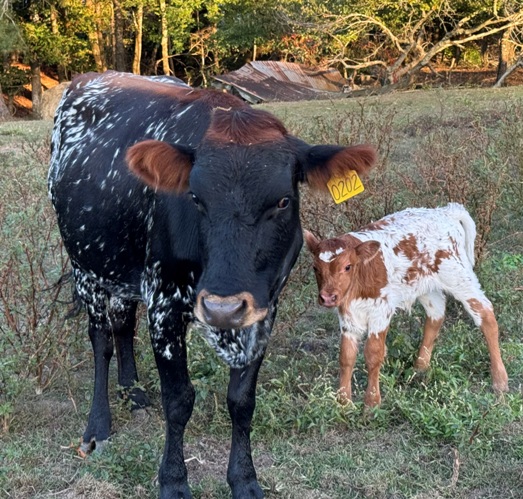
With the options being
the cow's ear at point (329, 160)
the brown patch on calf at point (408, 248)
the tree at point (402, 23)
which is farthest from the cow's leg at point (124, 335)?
the tree at point (402, 23)

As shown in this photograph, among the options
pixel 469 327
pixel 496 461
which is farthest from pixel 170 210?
pixel 469 327

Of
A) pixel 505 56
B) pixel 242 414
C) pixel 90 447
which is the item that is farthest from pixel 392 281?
pixel 505 56

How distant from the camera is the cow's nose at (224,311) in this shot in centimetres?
270

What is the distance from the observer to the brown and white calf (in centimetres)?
405

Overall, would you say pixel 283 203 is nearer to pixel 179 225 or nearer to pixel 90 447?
pixel 179 225

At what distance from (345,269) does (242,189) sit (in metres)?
1.31

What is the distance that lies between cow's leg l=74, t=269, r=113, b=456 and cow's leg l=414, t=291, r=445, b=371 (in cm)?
185

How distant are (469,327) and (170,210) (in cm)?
253

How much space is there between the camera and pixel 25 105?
28672 millimetres

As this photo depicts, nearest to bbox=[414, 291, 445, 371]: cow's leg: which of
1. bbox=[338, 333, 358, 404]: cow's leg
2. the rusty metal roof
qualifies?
bbox=[338, 333, 358, 404]: cow's leg

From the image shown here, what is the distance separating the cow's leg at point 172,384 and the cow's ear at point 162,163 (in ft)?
1.90

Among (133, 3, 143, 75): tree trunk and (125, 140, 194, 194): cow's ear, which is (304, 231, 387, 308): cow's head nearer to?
(125, 140, 194, 194): cow's ear

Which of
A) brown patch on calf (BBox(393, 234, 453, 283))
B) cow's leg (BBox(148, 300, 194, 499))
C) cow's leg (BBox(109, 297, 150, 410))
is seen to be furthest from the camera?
cow's leg (BBox(109, 297, 150, 410))

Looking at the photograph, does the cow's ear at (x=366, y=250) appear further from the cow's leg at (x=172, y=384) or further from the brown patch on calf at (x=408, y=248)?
the cow's leg at (x=172, y=384)
